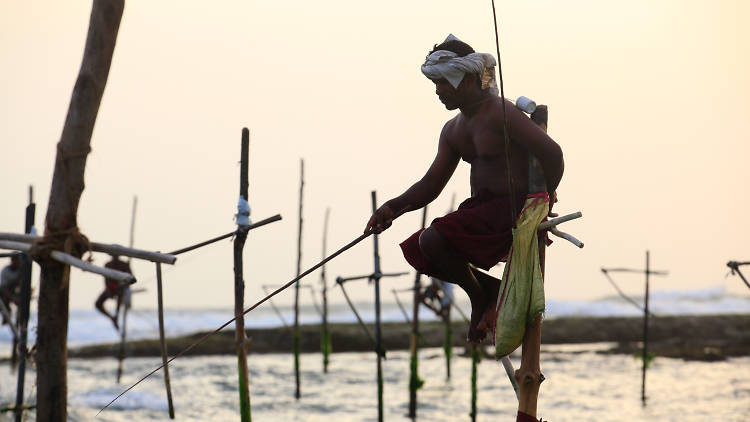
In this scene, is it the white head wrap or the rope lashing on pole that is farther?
the rope lashing on pole

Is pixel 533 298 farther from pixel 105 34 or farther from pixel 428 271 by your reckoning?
pixel 105 34

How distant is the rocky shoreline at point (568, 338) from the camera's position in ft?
102

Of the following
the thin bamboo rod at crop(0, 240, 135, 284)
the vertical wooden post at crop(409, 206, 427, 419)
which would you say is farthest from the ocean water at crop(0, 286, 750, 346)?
the thin bamboo rod at crop(0, 240, 135, 284)

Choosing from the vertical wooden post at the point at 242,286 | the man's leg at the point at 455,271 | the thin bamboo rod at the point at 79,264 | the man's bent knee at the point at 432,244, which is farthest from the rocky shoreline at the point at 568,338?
the thin bamboo rod at the point at 79,264

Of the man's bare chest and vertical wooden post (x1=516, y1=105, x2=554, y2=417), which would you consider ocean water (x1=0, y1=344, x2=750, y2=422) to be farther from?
vertical wooden post (x1=516, y1=105, x2=554, y2=417)

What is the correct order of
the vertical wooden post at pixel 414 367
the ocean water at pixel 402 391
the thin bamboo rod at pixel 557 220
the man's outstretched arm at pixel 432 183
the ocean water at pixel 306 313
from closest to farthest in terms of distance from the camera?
the thin bamboo rod at pixel 557 220
the man's outstretched arm at pixel 432 183
the vertical wooden post at pixel 414 367
the ocean water at pixel 402 391
the ocean water at pixel 306 313

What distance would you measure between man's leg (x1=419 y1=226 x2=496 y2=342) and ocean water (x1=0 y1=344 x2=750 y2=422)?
10942 millimetres

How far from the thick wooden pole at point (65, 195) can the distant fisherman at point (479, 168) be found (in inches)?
65.8

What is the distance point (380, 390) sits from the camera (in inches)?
593

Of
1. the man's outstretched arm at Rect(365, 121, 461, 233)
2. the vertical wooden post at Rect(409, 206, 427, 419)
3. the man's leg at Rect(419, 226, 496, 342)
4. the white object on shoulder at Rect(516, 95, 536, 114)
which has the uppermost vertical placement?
the white object on shoulder at Rect(516, 95, 536, 114)

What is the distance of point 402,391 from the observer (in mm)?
21656

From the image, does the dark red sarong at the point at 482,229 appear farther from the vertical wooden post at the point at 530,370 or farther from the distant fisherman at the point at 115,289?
the distant fisherman at the point at 115,289

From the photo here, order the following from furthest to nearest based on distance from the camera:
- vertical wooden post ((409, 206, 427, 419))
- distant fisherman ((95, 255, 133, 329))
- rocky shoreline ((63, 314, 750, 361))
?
rocky shoreline ((63, 314, 750, 361)) < distant fisherman ((95, 255, 133, 329)) < vertical wooden post ((409, 206, 427, 419))

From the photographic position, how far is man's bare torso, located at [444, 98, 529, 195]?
5379mm
